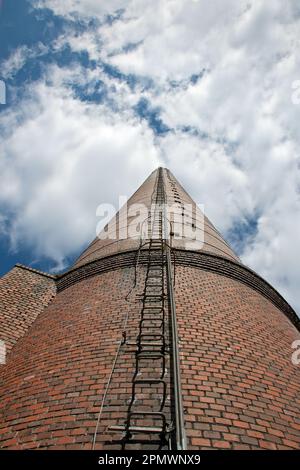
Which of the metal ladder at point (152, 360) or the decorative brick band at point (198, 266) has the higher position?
A: the decorative brick band at point (198, 266)

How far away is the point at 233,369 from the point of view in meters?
3.81

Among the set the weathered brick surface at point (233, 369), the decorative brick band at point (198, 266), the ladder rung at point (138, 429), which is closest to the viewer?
the ladder rung at point (138, 429)

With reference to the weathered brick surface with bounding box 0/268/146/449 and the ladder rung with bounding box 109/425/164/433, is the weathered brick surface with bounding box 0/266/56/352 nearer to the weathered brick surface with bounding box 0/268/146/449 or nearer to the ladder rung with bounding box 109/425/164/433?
the weathered brick surface with bounding box 0/268/146/449

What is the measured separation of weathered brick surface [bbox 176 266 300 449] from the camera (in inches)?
120

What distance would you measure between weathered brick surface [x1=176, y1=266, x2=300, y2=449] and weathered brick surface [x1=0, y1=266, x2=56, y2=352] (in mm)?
2623

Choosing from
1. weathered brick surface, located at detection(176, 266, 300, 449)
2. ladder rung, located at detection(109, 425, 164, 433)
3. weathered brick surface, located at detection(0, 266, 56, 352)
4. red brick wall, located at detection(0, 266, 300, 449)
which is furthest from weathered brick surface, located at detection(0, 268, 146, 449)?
→ weathered brick surface, located at detection(176, 266, 300, 449)

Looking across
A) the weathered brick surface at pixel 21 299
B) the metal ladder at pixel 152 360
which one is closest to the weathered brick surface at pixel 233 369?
the metal ladder at pixel 152 360

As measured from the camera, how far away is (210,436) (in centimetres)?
293

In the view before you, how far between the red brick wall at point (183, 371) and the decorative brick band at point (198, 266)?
0.35 meters

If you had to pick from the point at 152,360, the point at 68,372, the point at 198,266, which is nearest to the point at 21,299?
the point at 68,372

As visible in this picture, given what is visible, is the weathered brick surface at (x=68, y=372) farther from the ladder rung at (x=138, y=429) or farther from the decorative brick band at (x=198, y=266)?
the decorative brick band at (x=198, y=266)

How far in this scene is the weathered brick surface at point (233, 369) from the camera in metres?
3.06

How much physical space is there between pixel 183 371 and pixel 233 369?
57 cm
